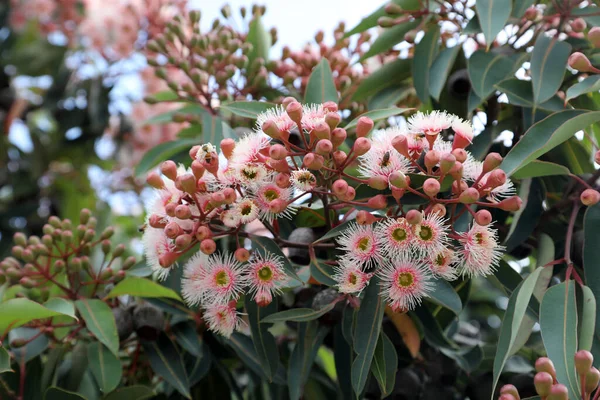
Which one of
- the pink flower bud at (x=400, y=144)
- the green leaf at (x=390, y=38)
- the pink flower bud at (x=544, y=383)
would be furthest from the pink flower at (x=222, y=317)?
the green leaf at (x=390, y=38)

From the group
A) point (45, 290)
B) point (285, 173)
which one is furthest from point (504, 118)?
point (45, 290)

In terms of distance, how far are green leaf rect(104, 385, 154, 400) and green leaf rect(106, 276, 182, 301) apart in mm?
168

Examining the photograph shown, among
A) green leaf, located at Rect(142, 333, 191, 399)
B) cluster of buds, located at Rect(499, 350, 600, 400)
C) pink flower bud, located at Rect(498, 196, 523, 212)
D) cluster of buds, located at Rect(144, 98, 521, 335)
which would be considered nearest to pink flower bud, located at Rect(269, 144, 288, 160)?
cluster of buds, located at Rect(144, 98, 521, 335)

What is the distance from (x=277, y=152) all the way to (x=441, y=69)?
21.4 inches

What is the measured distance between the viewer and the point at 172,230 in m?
1.01

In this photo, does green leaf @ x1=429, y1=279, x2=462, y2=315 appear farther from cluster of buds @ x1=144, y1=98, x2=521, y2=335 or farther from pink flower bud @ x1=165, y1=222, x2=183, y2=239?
pink flower bud @ x1=165, y1=222, x2=183, y2=239

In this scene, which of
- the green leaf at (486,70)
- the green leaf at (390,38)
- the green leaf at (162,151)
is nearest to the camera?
the green leaf at (486,70)

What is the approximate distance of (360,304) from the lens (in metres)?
1.06

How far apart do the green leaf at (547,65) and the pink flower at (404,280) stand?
41cm

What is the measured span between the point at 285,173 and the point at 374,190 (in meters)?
0.14

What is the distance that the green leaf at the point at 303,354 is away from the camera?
3.88ft

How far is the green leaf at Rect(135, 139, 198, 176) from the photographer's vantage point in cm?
163

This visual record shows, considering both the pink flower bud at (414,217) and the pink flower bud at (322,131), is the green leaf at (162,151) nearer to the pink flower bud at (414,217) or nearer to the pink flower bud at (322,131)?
the pink flower bud at (322,131)

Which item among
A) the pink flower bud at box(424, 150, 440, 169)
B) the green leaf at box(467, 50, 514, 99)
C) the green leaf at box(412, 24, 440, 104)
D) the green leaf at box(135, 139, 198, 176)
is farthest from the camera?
the green leaf at box(135, 139, 198, 176)
